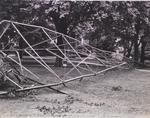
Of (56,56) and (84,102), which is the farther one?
(56,56)

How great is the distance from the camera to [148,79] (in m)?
16.8

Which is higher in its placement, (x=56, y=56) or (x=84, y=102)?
(x=84, y=102)

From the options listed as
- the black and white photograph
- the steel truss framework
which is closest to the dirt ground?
the black and white photograph

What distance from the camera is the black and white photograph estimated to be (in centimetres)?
988

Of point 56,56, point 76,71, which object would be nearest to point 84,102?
point 76,71

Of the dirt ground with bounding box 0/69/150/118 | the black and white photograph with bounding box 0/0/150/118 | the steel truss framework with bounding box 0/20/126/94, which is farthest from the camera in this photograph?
the steel truss framework with bounding box 0/20/126/94

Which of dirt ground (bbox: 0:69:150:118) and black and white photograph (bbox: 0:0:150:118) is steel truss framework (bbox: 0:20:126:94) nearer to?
black and white photograph (bbox: 0:0:150:118)

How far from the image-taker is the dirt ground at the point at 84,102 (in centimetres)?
912

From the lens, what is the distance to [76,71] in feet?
64.9

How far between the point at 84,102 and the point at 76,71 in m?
9.10

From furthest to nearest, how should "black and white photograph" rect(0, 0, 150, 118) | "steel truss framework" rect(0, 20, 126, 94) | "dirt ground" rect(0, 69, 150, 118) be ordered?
"steel truss framework" rect(0, 20, 126, 94), "black and white photograph" rect(0, 0, 150, 118), "dirt ground" rect(0, 69, 150, 118)

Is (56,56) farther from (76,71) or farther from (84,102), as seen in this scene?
(84,102)

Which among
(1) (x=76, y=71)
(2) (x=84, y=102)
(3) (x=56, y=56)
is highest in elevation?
(2) (x=84, y=102)

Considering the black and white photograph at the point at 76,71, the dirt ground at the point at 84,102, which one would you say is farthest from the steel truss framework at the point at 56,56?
the dirt ground at the point at 84,102
